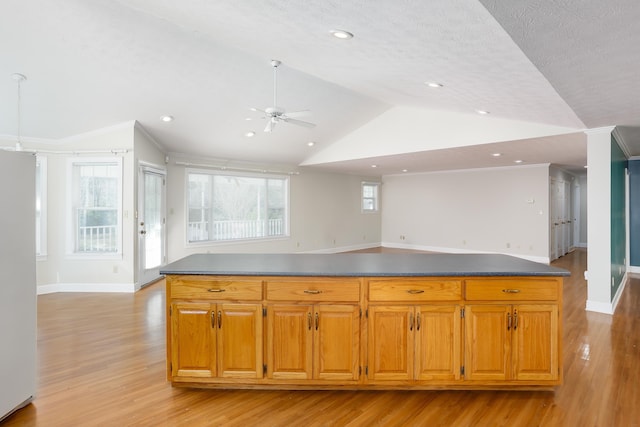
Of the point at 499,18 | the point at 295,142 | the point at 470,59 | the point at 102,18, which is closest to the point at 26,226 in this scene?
the point at 102,18

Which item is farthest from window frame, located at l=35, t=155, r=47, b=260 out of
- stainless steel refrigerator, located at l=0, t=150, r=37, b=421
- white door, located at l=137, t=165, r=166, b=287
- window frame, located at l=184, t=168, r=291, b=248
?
stainless steel refrigerator, located at l=0, t=150, r=37, b=421

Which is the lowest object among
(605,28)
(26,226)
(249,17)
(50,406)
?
(50,406)

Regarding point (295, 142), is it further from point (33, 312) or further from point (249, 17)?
point (33, 312)

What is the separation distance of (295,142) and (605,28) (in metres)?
5.73

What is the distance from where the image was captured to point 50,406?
233cm

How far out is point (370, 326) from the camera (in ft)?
7.91

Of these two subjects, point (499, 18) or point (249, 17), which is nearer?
point (499, 18)

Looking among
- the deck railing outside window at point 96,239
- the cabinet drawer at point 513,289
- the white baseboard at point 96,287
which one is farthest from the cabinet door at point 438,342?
the deck railing outside window at point 96,239

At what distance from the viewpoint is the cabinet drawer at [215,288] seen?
2.43 metres

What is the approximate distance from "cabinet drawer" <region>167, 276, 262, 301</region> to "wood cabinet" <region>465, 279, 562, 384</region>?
1.46 meters

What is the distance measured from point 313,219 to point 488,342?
275 inches

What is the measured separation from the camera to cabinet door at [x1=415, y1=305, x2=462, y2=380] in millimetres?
2396

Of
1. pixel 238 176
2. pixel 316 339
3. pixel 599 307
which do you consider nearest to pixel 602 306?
pixel 599 307

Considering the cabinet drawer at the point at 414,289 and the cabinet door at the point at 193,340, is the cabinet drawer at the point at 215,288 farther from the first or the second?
the cabinet drawer at the point at 414,289
